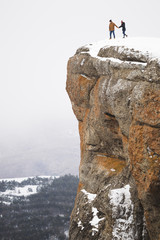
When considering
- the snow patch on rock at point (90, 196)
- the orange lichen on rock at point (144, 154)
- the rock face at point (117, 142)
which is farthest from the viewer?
the snow patch on rock at point (90, 196)

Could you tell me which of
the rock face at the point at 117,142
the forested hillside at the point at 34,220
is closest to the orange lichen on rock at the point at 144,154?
the rock face at the point at 117,142

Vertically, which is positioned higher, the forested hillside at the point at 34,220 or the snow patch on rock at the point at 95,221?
the snow patch on rock at the point at 95,221

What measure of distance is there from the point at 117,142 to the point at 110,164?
2.21m

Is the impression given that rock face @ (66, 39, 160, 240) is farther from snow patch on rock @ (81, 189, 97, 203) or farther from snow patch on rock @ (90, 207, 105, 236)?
snow patch on rock @ (81, 189, 97, 203)

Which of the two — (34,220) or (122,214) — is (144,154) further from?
(34,220)

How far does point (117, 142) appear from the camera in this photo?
76.6ft

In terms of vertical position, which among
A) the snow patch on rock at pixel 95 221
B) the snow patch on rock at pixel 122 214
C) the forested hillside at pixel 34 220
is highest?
the snow patch on rock at pixel 122 214

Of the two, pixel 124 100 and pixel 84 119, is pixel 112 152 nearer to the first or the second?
pixel 84 119

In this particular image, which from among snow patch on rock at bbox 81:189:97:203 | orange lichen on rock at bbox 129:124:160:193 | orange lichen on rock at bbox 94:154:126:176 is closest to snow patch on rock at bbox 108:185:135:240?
orange lichen on rock at bbox 129:124:160:193

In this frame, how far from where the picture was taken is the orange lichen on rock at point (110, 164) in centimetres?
2268

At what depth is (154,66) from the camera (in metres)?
15.9

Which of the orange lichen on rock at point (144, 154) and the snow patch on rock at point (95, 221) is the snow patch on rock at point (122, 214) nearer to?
the snow patch on rock at point (95, 221)

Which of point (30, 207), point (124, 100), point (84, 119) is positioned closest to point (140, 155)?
point (124, 100)

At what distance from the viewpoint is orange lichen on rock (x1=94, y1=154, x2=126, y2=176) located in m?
22.7
